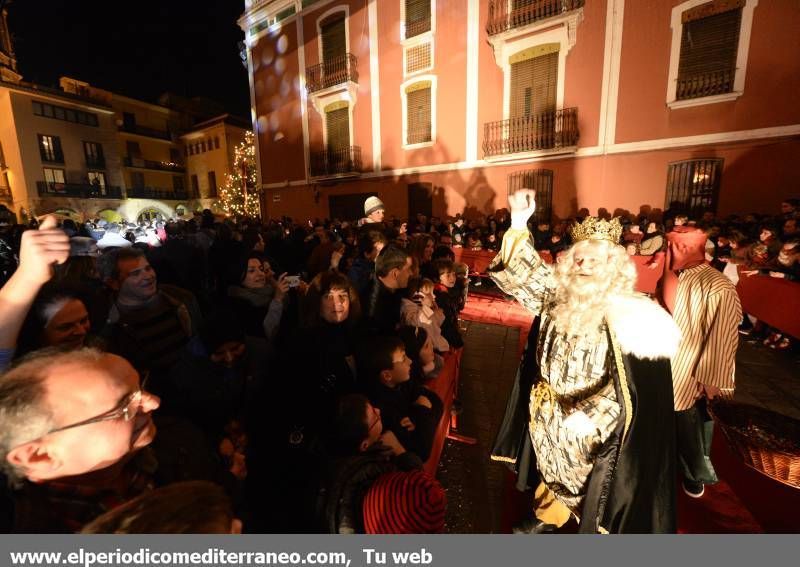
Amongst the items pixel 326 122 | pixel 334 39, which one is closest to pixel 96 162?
pixel 326 122

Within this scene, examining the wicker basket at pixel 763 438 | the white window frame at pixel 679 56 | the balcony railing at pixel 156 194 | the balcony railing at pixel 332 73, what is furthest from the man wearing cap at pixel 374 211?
the balcony railing at pixel 156 194

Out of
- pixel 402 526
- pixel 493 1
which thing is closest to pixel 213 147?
pixel 493 1

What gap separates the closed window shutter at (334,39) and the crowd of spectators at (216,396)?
14.8m

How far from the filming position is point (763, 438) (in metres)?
2.37

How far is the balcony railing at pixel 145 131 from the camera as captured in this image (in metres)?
31.2

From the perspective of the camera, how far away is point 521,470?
8.05ft

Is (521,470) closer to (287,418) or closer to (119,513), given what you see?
(287,418)

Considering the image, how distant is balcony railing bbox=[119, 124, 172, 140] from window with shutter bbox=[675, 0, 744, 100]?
40.2 meters

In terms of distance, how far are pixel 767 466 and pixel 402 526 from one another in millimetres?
2820

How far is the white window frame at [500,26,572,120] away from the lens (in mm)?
10626

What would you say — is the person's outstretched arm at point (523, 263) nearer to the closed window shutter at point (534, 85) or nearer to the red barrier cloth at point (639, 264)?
the red barrier cloth at point (639, 264)

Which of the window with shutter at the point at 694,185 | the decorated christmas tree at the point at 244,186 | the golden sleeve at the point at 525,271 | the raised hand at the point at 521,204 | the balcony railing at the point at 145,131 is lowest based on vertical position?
the golden sleeve at the point at 525,271

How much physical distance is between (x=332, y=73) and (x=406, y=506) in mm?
17932

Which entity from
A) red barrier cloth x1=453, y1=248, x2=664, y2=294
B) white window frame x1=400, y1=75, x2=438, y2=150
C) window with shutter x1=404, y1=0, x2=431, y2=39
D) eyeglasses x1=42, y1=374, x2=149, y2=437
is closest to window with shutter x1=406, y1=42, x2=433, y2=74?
white window frame x1=400, y1=75, x2=438, y2=150
